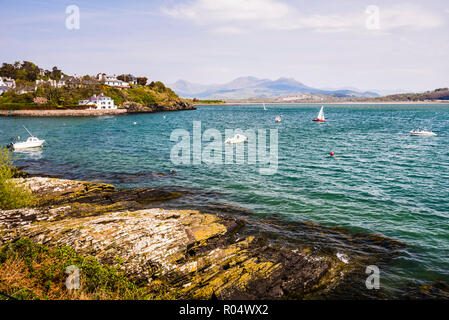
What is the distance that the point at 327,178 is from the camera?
33.2m

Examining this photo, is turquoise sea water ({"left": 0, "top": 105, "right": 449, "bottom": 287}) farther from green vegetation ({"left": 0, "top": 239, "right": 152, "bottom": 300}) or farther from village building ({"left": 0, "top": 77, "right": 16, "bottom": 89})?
village building ({"left": 0, "top": 77, "right": 16, "bottom": 89})

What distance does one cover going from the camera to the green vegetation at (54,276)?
10234 mm

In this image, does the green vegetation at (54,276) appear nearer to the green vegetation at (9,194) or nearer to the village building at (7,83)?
the green vegetation at (9,194)

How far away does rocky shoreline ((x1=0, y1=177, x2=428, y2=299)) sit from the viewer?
42.6 ft

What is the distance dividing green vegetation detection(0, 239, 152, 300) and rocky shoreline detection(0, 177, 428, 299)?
0.74 metres

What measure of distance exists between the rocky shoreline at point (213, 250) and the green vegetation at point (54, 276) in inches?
29.2

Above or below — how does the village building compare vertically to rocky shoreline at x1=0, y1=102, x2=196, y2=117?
above

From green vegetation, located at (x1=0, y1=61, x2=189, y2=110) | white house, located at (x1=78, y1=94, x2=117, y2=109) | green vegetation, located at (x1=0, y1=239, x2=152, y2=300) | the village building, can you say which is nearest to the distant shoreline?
green vegetation, located at (x1=0, y1=61, x2=189, y2=110)

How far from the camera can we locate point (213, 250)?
15000mm

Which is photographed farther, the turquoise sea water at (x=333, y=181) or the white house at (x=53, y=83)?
the white house at (x=53, y=83)

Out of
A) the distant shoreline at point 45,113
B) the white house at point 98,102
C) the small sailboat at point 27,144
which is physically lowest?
the small sailboat at point 27,144

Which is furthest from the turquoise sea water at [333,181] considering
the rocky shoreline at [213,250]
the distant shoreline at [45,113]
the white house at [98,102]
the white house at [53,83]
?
the white house at [53,83]

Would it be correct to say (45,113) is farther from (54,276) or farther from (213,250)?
(213,250)

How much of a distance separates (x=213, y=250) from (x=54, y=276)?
25.2 feet
